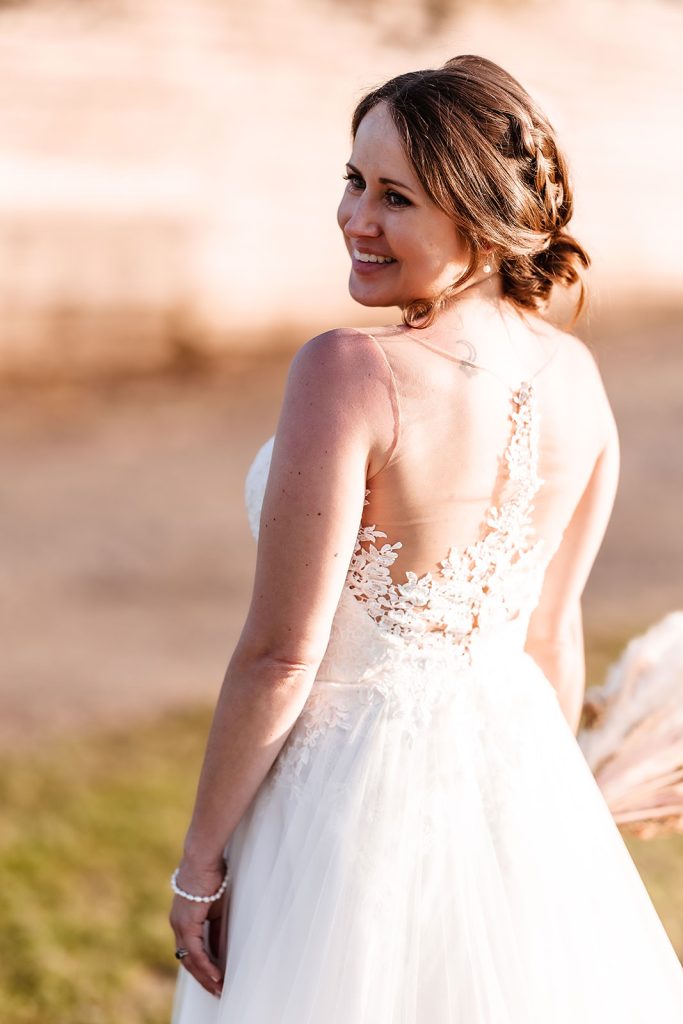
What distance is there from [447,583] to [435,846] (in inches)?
13.7

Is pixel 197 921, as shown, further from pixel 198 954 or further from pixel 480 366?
pixel 480 366

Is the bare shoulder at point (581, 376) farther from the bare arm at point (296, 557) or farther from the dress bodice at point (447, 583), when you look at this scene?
the bare arm at point (296, 557)

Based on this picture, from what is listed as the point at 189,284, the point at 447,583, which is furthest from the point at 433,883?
the point at 189,284

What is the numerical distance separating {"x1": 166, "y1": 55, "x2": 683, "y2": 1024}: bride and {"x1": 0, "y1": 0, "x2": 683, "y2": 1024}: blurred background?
10.5 ft

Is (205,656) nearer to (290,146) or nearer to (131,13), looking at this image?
(290,146)

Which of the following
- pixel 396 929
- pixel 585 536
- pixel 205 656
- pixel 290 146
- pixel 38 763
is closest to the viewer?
pixel 396 929

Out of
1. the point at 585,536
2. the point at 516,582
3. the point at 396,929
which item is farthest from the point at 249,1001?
the point at 585,536

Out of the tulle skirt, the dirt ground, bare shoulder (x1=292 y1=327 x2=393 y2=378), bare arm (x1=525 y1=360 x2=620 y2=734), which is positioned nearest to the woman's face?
bare shoulder (x1=292 y1=327 x2=393 y2=378)

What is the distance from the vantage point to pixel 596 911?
4.88 feet

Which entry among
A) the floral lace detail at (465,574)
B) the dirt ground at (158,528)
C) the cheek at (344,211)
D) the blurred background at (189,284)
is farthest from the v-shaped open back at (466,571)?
the dirt ground at (158,528)

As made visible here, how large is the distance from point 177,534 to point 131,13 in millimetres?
3317

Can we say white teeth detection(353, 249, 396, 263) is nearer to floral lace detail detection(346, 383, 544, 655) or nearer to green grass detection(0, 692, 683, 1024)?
floral lace detail detection(346, 383, 544, 655)

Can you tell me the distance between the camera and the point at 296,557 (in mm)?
1339

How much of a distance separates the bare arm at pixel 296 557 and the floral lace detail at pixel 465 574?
3.3 inches
